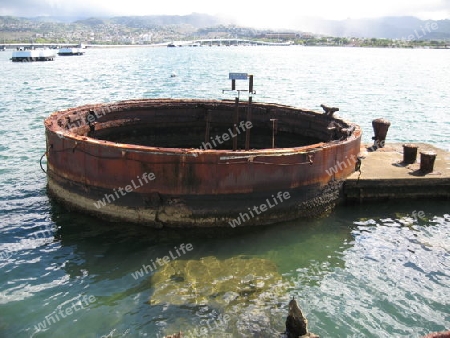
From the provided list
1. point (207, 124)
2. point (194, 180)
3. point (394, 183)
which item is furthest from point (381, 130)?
point (194, 180)

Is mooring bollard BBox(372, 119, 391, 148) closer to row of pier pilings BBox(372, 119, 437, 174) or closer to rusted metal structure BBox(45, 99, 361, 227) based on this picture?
row of pier pilings BBox(372, 119, 437, 174)

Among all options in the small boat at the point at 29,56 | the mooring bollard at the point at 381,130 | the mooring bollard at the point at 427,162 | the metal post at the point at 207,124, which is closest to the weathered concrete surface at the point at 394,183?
the mooring bollard at the point at 427,162

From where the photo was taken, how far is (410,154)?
41.0ft

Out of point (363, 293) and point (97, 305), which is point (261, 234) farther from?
point (97, 305)

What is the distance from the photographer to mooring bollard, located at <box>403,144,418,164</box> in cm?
1247

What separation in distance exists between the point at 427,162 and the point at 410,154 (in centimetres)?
87

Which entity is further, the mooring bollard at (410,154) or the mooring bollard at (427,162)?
the mooring bollard at (410,154)

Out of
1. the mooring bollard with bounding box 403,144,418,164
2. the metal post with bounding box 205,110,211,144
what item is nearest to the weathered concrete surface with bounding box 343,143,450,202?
the mooring bollard with bounding box 403,144,418,164

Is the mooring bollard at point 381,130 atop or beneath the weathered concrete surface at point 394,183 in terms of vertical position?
atop

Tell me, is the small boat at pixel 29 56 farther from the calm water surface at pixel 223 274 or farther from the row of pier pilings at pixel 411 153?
the row of pier pilings at pixel 411 153

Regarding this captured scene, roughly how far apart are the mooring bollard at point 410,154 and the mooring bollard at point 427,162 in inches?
27.0

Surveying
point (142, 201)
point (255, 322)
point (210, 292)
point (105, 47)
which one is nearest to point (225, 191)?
point (142, 201)

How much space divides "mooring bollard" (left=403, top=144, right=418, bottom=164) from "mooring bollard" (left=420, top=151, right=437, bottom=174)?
686 mm

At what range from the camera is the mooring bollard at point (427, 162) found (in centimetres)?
1165
